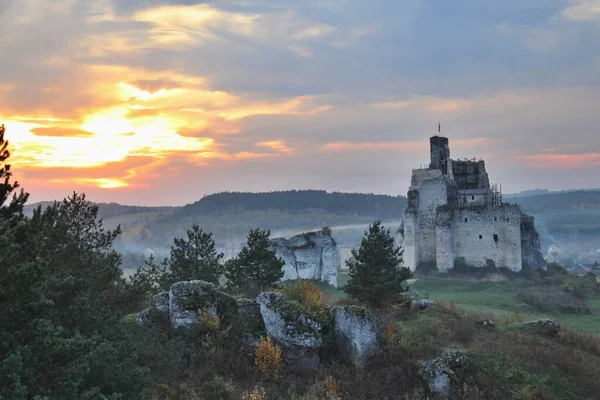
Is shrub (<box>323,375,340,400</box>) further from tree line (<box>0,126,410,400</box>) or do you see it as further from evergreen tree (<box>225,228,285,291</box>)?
evergreen tree (<box>225,228,285,291</box>)

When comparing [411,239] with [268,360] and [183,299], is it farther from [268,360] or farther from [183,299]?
[268,360]

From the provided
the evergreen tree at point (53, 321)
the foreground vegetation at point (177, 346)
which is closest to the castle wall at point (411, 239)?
the foreground vegetation at point (177, 346)

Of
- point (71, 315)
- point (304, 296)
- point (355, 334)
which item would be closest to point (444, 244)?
point (304, 296)

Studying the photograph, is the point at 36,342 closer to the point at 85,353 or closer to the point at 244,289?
the point at 85,353

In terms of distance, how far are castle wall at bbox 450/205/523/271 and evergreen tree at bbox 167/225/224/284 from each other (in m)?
31.5

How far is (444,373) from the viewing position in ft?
68.8

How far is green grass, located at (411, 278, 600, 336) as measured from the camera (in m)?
36.1

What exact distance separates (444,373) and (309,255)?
28.9 meters

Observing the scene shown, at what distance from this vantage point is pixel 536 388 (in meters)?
20.6

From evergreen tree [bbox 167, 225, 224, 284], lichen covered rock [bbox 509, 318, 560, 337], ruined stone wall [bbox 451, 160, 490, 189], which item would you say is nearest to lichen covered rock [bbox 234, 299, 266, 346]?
evergreen tree [bbox 167, 225, 224, 284]

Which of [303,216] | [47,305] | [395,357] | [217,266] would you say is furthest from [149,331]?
[303,216]

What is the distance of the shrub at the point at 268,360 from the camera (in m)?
21.4

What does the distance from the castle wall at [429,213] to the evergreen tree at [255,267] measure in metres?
30.3

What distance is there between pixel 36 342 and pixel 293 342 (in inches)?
440
